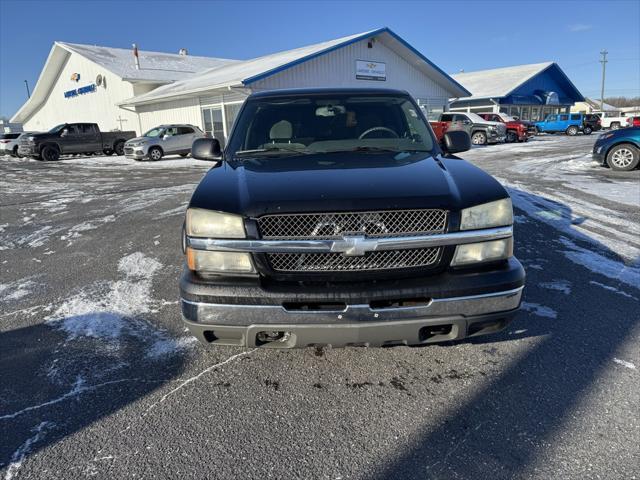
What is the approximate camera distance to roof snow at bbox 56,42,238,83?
30.9 m

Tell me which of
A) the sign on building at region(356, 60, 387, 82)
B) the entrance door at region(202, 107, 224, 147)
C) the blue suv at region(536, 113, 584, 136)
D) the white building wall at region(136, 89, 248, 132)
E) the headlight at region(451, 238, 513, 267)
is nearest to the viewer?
the headlight at region(451, 238, 513, 267)

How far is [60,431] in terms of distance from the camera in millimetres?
2268

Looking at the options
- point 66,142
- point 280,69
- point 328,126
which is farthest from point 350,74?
point 328,126

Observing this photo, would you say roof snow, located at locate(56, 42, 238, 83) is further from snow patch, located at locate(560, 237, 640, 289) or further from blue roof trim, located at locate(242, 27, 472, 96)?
snow patch, located at locate(560, 237, 640, 289)

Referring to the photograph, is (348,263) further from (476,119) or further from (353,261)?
(476,119)

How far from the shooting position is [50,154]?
22.4 m

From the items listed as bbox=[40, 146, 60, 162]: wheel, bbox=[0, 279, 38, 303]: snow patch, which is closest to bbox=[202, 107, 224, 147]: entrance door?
bbox=[40, 146, 60, 162]: wheel

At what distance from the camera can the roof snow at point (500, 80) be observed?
39.1 metres

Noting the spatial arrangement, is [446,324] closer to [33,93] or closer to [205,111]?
[205,111]

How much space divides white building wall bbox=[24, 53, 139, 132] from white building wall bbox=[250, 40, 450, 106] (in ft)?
44.5

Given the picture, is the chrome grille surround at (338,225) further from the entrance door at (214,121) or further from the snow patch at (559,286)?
the entrance door at (214,121)

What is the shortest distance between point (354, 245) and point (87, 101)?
1520 inches

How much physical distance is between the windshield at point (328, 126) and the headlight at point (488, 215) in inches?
44.0

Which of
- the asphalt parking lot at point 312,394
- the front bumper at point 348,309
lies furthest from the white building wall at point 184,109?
the front bumper at point 348,309
